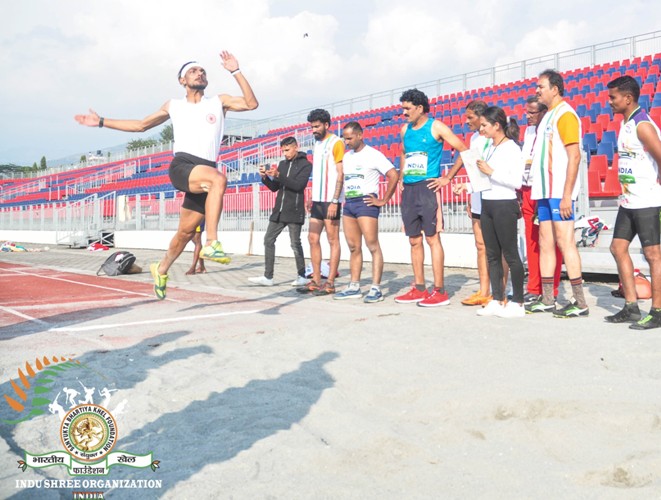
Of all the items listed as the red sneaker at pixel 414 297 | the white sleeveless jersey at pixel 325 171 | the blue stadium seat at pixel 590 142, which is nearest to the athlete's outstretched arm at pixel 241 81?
the white sleeveless jersey at pixel 325 171

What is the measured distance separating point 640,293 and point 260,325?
4306mm

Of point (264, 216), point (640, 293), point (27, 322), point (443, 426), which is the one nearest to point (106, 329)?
point (27, 322)

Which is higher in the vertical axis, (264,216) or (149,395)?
(264,216)

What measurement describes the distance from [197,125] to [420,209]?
2.38 metres

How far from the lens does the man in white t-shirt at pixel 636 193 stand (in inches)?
181

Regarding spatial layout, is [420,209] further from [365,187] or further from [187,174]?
[187,174]

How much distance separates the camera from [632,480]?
7.32ft

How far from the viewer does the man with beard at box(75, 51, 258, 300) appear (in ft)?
17.6

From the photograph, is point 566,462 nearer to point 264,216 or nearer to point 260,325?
point 260,325

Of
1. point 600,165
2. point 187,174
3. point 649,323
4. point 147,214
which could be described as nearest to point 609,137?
point 600,165

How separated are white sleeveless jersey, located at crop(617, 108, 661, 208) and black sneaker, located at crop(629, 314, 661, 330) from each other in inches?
34.7

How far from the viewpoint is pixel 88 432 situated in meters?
2.52

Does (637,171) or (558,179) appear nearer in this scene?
(637,171)

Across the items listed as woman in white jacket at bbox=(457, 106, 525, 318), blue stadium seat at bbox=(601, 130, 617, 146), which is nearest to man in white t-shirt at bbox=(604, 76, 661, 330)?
woman in white jacket at bbox=(457, 106, 525, 318)
